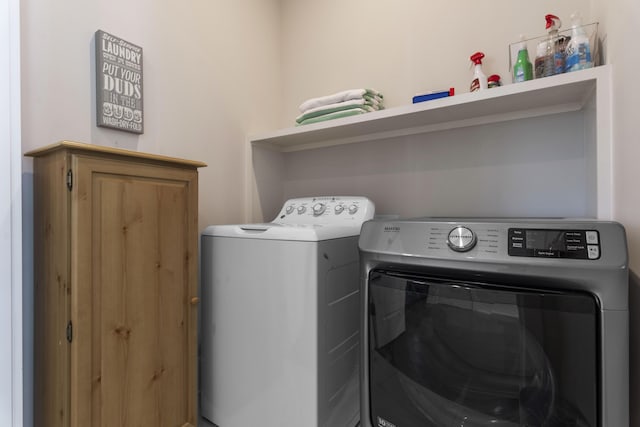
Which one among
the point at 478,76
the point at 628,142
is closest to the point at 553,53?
the point at 478,76

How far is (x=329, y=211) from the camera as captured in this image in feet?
5.12

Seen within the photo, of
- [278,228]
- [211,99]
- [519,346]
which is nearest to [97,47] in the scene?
[211,99]

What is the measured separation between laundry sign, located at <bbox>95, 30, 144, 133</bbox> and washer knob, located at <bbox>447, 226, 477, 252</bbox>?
4.19ft

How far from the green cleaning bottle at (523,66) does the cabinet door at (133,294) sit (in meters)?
1.36

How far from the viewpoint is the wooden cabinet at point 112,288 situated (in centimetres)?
87

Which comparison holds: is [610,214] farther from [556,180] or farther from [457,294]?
[457,294]

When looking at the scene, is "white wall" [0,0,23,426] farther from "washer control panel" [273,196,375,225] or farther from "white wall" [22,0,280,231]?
"washer control panel" [273,196,375,225]

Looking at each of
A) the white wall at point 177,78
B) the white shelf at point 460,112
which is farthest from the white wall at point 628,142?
the white wall at point 177,78

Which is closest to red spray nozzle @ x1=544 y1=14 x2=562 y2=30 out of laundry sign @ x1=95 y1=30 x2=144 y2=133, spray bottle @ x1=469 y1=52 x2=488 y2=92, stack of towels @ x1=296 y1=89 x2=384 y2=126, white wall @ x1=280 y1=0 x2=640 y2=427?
white wall @ x1=280 y1=0 x2=640 y2=427

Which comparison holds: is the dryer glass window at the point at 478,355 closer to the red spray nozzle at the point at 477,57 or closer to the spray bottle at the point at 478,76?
the spray bottle at the point at 478,76

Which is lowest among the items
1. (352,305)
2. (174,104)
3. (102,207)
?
(352,305)

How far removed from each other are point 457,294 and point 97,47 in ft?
4.89

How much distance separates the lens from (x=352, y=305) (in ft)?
4.09

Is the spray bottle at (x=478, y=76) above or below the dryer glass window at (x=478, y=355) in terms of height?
above
